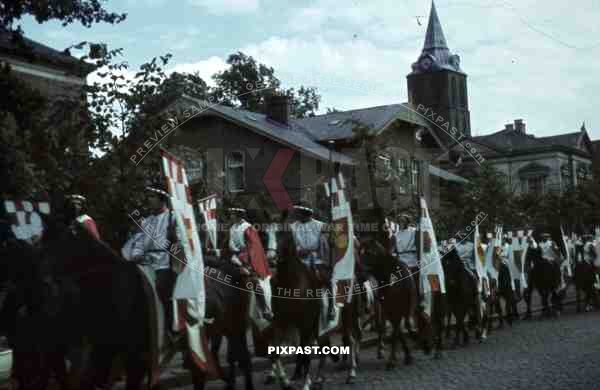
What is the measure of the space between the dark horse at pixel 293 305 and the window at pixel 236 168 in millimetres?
17105

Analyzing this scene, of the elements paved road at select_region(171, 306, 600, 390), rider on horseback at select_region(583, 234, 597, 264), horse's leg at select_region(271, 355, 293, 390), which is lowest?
paved road at select_region(171, 306, 600, 390)

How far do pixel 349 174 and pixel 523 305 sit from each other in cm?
686

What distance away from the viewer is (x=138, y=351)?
7812mm

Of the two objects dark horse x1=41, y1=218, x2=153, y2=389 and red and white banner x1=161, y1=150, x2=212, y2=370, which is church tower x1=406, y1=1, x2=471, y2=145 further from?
dark horse x1=41, y1=218, x2=153, y2=389

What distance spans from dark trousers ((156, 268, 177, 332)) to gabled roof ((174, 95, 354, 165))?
16.6 meters

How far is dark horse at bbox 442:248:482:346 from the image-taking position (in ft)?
48.6

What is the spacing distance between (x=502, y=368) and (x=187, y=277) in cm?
525

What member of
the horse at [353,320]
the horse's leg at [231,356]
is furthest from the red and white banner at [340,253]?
the horse's leg at [231,356]

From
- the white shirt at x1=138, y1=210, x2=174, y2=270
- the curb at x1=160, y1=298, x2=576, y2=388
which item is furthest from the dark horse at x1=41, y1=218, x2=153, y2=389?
the curb at x1=160, y1=298, x2=576, y2=388

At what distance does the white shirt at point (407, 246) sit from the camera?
42.1 feet

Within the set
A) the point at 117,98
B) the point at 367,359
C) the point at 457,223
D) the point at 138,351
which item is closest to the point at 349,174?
the point at 457,223

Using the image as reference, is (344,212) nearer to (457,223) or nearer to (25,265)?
(25,265)

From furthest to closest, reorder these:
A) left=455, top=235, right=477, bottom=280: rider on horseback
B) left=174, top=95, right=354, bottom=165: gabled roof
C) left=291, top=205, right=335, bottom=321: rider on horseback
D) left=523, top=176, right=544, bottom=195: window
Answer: left=523, top=176, right=544, bottom=195: window, left=174, top=95, right=354, bottom=165: gabled roof, left=455, top=235, right=477, bottom=280: rider on horseback, left=291, top=205, right=335, bottom=321: rider on horseback

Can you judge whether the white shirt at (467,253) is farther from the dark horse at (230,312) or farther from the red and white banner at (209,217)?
the dark horse at (230,312)
